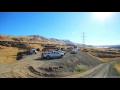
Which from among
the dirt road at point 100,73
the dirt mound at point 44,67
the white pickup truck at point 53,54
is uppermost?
the white pickup truck at point 53,54

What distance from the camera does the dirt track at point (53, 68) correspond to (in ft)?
30.9

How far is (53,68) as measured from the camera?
10.3 m

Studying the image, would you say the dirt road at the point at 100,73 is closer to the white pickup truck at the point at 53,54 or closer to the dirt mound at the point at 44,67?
the dirt mound at the point at 44,67

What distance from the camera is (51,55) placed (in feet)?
37.3

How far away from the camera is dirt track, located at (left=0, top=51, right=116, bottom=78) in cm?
941

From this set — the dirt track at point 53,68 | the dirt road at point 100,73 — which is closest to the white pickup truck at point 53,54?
the dirt track at point 53,68

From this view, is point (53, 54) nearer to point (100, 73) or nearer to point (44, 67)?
point (44, 67)

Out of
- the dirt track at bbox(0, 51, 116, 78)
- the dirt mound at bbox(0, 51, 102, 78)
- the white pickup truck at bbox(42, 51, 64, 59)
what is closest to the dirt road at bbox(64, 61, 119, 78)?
the dirt track at bbox(0, 51, 116, 78)

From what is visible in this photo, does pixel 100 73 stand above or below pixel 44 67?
below

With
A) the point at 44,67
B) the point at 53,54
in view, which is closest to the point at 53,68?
the point at 44,67

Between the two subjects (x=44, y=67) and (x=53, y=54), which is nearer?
(x=44, y=67)
